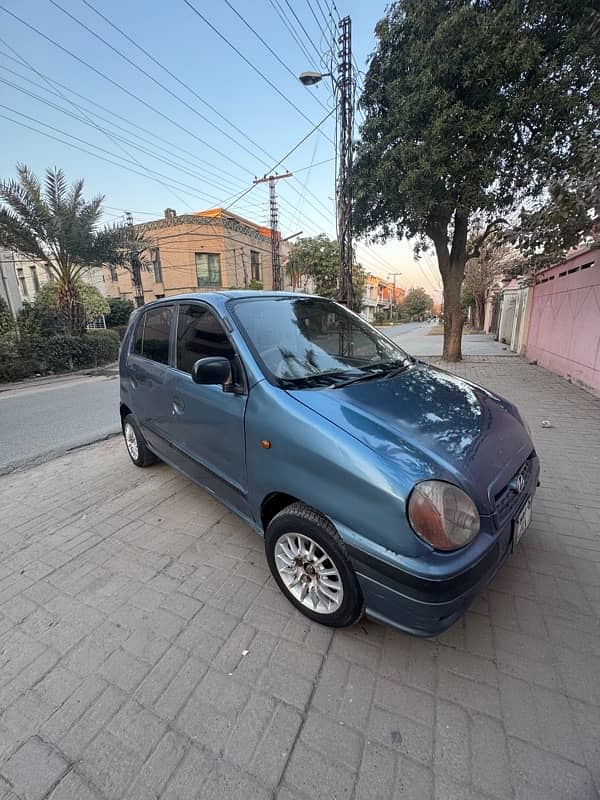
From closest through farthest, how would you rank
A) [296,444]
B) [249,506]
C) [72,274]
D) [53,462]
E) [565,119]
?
[296,444] → [249,506] → [53,462] → [565,119] → [72,274]

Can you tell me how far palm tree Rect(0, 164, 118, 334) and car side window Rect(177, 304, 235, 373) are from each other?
39.8ft

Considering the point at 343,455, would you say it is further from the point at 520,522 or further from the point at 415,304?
the point at 415,304

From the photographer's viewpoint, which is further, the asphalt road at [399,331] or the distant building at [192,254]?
the asphalt road at [399,331]

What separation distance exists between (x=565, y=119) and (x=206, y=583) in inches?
394

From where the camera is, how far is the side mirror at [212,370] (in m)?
2.10

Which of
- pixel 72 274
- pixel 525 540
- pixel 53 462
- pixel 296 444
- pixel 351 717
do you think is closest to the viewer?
pixel 351 717

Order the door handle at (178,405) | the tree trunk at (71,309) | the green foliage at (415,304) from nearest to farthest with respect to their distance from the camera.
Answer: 1. the door handle at (178,405)
2. the tree trunk at (71,309)
3. the green foliage at (415,304)

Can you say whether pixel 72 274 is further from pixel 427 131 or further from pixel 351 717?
pixel 351 717

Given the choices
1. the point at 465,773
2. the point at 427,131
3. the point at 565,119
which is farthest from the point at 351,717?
the point at 565,119

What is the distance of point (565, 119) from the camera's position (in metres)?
7.12

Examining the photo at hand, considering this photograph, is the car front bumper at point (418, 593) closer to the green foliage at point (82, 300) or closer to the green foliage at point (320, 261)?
the green foliage at point (82, 300)

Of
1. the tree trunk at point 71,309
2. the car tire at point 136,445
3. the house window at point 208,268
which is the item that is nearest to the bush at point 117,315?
the house window at point 208,268

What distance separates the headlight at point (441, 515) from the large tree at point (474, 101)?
694cm

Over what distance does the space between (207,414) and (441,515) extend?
1.57 meters
